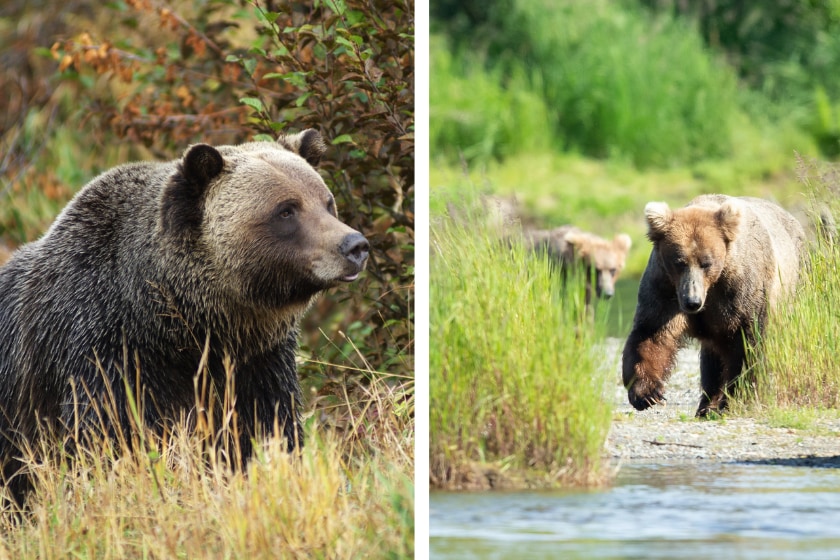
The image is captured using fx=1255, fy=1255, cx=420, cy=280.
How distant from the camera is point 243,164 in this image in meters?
4.62

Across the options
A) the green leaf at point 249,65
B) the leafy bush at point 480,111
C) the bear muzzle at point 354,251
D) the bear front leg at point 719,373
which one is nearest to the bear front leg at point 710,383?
the bear front leg at point 719,373

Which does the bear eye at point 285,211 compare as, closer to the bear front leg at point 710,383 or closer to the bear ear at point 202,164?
the bear ear at point 202,164

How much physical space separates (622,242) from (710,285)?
0.69 metres

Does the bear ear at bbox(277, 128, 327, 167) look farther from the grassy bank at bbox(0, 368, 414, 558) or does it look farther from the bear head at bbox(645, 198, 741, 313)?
the bear head at bbox(645, 198, 741, 313)

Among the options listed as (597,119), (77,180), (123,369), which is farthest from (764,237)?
(77,180)

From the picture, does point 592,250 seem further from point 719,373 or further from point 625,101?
point 719,373

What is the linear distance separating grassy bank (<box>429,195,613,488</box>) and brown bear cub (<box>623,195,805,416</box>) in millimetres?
398

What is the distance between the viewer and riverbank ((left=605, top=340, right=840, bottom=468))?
4.42 m

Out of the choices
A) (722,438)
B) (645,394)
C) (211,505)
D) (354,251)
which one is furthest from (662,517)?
(211,505)

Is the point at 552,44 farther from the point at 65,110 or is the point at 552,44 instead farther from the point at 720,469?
the point at 65,110

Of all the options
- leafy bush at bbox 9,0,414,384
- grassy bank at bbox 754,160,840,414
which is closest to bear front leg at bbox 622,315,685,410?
grassy bank at bbox 754,160,840,414

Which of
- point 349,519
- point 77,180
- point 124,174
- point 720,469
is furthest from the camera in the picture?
point 77,180

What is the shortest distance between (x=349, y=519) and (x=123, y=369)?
1033mm

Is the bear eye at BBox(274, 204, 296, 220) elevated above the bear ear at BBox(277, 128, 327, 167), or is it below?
below
